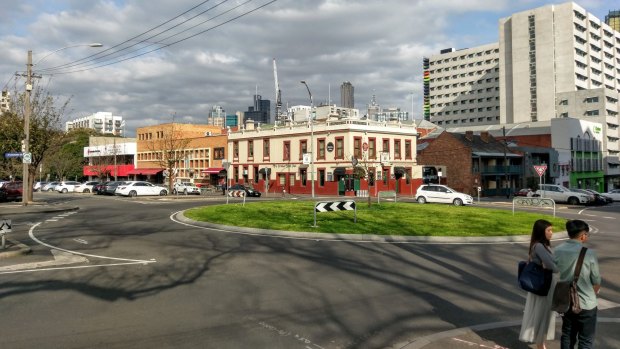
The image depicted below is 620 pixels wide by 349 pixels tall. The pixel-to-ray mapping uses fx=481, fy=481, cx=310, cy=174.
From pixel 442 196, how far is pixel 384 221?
17.4 meters

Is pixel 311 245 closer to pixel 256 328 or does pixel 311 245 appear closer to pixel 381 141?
pixel 256 328

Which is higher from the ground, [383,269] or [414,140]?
[414,140]

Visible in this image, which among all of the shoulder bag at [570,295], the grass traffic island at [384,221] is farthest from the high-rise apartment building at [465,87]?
the shoulder bag at [570,295]

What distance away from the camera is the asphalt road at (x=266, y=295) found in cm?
624

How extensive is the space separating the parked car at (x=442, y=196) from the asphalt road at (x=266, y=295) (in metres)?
20.0

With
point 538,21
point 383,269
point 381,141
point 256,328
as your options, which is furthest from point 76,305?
point 538,21

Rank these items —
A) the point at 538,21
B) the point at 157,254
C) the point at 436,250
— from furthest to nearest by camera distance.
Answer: the point at 538,21
the point at 436,250
the point at 157,254

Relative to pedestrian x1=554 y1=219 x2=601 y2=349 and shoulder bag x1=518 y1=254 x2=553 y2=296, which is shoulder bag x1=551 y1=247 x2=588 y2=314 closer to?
pedestrian x1=554 y1=219 x2=601 y2=349

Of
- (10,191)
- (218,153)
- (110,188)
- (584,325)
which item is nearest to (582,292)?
(584,325)

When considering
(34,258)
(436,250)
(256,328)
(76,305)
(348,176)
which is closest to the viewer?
(256,328)

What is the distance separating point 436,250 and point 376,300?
Result: 620 centimetres

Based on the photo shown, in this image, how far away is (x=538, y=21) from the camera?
108m

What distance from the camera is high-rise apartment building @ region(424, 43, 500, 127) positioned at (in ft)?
441

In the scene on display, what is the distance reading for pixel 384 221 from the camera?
65.7 ft
